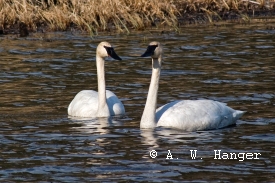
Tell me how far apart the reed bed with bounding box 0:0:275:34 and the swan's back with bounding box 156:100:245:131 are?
998 cm

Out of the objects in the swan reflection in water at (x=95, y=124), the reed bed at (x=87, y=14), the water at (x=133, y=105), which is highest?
the reed bed at (x=87, y=14)

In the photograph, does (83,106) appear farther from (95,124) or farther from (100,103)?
(95,124)

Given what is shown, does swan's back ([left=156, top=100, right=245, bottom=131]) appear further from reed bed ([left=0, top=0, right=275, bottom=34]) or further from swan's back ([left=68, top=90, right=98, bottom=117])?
reed bed ([left=0, top=0, right=275, bottom=34])

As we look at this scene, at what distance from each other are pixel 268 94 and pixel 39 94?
3749 mm

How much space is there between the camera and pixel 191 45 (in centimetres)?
1872

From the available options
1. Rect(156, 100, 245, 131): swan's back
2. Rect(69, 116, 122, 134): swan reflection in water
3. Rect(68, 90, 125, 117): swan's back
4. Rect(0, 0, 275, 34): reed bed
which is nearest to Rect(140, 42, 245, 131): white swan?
Rect(156, 100, 245, 131): swan's back

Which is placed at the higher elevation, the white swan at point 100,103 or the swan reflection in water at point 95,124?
the white swan at point 100,103

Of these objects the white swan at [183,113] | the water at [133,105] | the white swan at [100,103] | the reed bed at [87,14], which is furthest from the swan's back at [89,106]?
the reed bed at [87,14]

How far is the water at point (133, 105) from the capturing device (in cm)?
852

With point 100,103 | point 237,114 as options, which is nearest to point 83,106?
point 100,103

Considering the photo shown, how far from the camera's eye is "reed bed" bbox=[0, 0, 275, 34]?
21.6 metres

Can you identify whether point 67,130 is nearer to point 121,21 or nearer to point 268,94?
point 268,94

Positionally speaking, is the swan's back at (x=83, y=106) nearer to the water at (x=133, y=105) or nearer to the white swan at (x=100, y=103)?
the white swan at (x=100, y=103)

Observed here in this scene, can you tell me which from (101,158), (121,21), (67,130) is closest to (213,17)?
(121,21)
